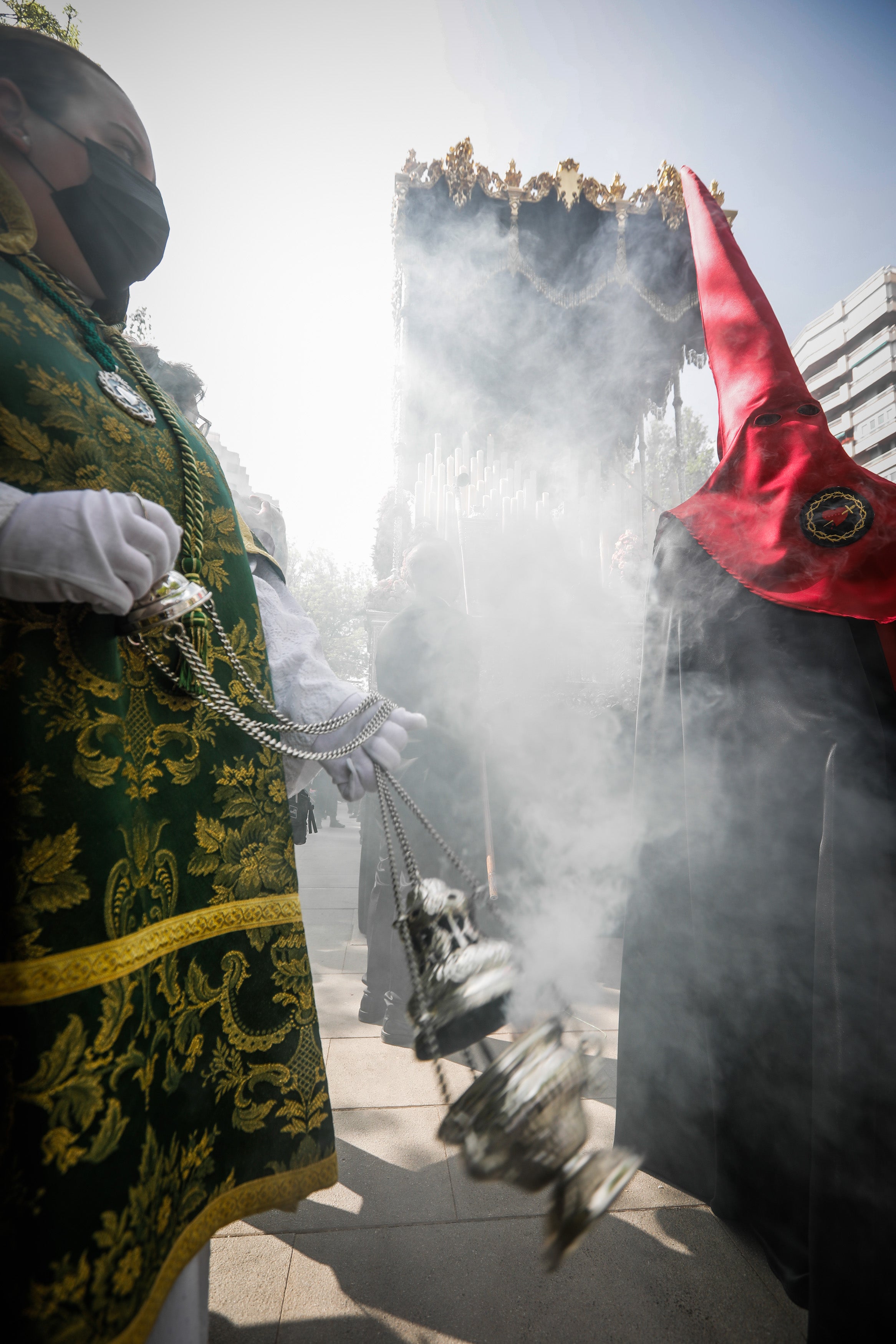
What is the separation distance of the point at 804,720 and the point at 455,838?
7.15ft

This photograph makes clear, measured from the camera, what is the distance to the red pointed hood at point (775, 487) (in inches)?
63.6

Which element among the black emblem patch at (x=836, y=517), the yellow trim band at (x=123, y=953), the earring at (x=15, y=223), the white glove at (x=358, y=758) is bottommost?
the yellow trim band at (x=123, y=953)

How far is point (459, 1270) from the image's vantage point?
159 centimetres

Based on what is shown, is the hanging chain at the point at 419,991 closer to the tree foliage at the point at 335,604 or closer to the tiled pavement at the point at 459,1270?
the tiled pavement at the point at 459,1270

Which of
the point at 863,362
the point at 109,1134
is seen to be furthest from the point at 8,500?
the point at 863,362

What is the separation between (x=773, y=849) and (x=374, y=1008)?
242cm

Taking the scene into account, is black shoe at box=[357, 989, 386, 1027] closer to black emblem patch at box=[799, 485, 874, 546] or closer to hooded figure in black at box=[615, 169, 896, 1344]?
hooded figure in black at box=[615, 169, 896, 1344]

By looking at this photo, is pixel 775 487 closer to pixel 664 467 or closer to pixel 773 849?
pixel 773 849

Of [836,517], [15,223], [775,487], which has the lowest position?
[836,517]

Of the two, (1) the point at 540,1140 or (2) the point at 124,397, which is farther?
(2) the point at 124,397

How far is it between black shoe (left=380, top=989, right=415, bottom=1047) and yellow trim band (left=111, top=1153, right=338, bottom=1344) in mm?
2007

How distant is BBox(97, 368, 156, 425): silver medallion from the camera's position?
102 centimetres

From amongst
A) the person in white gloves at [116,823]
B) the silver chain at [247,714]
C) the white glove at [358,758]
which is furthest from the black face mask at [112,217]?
the white glove at [358,758]

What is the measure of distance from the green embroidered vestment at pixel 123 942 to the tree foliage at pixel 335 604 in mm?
19130
